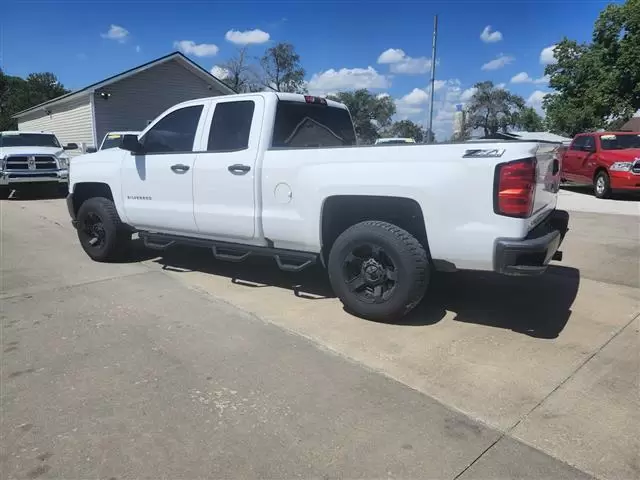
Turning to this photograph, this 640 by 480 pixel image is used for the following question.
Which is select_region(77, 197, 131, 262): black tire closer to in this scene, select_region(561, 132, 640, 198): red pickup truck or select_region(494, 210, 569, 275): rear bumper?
select_region(494, 210, 569, 275): rear bumper

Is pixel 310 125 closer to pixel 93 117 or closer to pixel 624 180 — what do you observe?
pixel 624 180

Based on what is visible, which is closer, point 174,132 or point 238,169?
point 238,169

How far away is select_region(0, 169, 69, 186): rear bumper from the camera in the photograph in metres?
13.9

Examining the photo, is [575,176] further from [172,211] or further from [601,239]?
[172,211]

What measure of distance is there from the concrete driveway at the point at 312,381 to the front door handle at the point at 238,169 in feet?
4.19

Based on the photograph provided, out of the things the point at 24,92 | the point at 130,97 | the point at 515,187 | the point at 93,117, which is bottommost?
the point at 515,187

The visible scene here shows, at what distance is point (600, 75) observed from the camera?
29703mm

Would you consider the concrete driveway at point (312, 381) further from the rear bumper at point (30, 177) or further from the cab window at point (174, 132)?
the rear bumper at point (30, 177)

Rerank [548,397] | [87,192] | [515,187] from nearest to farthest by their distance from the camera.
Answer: [548,397], [515,187], [87,192]

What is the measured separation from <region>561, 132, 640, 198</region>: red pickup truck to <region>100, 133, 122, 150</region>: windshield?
1174 centimetres

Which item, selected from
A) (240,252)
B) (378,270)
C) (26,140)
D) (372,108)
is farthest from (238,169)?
(372,108)

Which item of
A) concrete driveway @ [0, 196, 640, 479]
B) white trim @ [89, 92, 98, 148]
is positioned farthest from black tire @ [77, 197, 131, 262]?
white trim @ [89, 92, 98, 148]

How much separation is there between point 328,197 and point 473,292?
200 cm

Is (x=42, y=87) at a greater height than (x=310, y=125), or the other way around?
(x=42, y=87)
